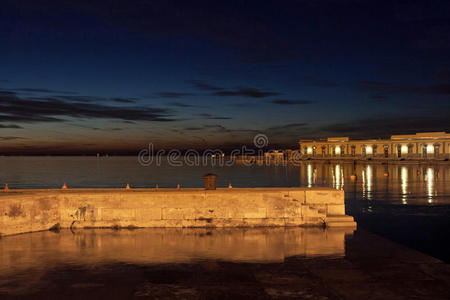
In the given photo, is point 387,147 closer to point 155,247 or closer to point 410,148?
point 410,148

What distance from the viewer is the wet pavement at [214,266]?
9367 millimetres

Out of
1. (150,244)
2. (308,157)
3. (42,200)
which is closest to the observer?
(150,244)

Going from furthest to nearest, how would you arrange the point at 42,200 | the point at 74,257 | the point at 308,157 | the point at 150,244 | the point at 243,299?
the point at 308,157 → the point at 42,200 → the point at 150,244 → the point at 74,257 → the point at 243,299

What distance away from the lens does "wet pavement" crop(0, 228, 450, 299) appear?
9.37 metres

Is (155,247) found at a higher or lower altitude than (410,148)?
lower

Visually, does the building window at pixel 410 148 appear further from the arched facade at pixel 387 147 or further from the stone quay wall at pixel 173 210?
the stone quay wall at pixel 173 210

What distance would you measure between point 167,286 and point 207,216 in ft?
23.9

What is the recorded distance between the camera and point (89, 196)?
55.1 feet

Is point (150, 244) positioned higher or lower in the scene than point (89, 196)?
lower

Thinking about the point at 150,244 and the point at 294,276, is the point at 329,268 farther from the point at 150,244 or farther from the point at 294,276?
the point at 150,244

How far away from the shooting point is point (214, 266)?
37.8 ft

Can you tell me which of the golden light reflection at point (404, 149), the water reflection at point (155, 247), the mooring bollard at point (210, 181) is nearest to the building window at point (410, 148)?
the golden light reflection at point (404, 149)

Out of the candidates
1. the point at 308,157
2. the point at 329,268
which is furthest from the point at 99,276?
the point at 308,157

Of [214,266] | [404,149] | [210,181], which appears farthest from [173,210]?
[404,149]
